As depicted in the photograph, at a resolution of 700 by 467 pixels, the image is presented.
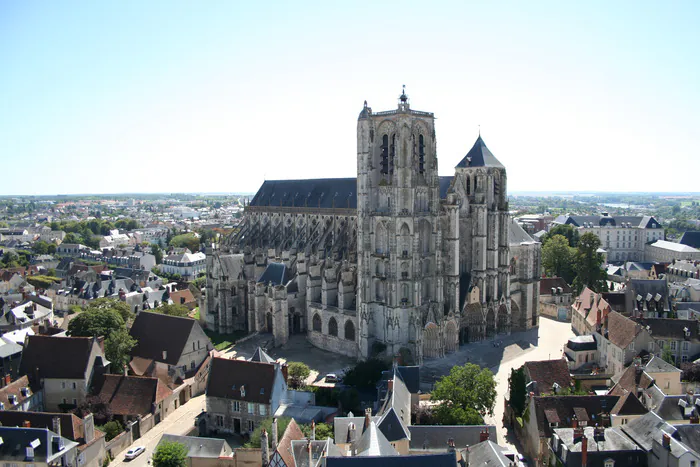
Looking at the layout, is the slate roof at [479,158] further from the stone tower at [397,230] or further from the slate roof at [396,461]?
the slate roof at [396,461]

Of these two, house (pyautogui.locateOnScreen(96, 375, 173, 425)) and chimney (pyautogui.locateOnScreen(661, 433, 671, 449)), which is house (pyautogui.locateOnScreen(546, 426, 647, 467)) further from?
house (pyautogui.locateOnScreen(96, 375, 173, 425))

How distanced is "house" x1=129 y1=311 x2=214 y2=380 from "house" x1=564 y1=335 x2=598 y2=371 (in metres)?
38.4

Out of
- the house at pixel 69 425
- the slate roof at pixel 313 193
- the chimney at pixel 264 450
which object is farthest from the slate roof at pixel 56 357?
the slate roof at pixel 313 193

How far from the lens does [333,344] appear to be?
64.5m

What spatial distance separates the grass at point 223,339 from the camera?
67250 millimetres

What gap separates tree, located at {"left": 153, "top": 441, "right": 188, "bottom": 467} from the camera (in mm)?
36125

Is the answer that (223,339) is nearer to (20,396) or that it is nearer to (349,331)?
(349,331)

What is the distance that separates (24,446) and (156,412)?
462 inches

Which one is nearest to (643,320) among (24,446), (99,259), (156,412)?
(156,412)

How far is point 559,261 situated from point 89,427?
262ft

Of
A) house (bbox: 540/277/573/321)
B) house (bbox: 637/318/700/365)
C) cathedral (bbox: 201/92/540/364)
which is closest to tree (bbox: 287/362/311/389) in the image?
cathedral (bbox: 201/92/540/364)

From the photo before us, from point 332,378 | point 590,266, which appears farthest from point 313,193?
point 590,266

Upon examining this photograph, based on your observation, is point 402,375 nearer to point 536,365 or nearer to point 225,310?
point 536,365

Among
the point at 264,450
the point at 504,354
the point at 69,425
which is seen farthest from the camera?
the point at 504,354
